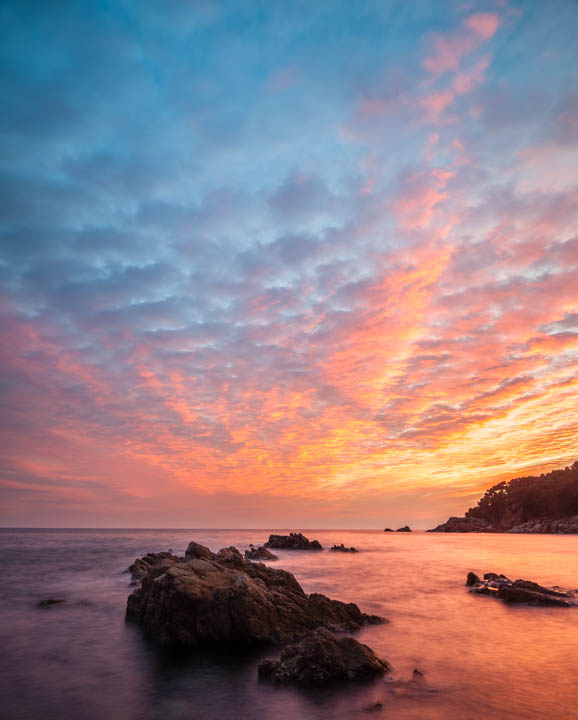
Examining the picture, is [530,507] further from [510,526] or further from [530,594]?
[530,594]

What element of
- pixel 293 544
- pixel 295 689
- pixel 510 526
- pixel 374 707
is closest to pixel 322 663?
pixel 295 689

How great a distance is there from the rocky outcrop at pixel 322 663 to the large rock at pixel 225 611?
10.9ft

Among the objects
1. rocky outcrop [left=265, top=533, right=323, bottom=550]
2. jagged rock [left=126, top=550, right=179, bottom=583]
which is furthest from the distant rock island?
jagged rock [left=126, top=550, right=179, bottom=583]

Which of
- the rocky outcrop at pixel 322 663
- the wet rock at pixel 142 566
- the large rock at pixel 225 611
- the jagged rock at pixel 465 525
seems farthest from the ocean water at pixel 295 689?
the jagged rock at pixel 465 525

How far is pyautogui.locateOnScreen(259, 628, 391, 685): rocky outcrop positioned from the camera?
499 inches

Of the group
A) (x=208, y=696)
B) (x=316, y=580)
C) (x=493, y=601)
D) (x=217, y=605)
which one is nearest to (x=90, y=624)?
(x=217, y=605)

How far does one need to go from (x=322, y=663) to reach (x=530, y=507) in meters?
150

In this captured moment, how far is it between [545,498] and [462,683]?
464 ft

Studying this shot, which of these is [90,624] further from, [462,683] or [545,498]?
[545,498]

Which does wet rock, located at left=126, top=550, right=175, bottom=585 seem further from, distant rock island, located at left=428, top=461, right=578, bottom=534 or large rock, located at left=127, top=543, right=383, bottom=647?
distant rock island, located at left=428, top=461, right=578, bottom=534

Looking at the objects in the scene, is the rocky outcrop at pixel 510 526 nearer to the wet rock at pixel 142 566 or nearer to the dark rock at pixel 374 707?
the wet rock at pixel 142 566

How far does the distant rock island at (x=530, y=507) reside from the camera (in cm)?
12424

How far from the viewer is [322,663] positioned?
42.0 ft

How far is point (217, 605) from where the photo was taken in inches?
675
